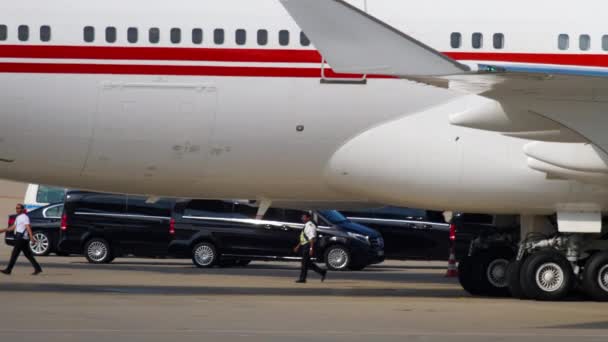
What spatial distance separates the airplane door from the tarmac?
77.7 inches

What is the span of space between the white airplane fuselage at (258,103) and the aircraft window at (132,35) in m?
0.04

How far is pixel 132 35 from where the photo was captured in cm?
1953

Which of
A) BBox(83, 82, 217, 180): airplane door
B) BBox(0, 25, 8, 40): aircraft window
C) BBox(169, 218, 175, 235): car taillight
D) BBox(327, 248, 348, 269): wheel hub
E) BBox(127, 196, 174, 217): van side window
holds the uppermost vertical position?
BBox(0, 25, 8, 40): aircraft window

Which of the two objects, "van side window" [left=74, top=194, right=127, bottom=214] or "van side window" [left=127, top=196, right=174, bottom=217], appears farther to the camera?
"van side window" [left=74, top=194, right=127, bottom=214]

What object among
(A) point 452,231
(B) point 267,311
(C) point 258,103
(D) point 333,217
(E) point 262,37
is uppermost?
(E) point 262,37

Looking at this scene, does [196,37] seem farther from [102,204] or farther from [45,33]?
[102,204]

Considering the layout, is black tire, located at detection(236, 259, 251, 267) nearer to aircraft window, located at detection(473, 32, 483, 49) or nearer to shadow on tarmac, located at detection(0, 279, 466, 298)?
shadow on tarmac, located at detection(0, 279, 466, 298)

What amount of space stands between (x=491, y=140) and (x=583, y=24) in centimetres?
228

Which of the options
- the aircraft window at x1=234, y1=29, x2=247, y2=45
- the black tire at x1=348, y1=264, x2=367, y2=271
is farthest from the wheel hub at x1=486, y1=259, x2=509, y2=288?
the black tire at x1=348, y1=264, x2=367, y2=271

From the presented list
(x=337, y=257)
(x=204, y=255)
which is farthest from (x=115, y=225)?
(x=337, y=257)

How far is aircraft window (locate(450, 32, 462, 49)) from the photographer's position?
65.1 ft

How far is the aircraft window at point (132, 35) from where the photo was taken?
64.0 feet

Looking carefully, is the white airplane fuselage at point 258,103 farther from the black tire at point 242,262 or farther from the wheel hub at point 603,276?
the black tire at point 242,262

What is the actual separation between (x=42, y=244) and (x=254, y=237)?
6.74 m
